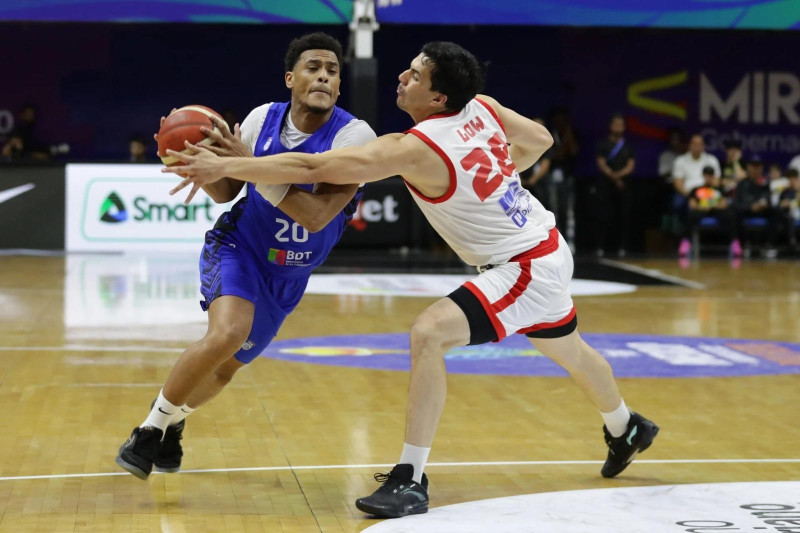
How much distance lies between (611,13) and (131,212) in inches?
283

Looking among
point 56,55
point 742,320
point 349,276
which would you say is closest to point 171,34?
point 56,55

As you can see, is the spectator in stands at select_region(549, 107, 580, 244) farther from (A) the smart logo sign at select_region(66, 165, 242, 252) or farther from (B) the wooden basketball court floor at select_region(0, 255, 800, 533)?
(B) the wooden basketball court floor at select_region(0, 255, 800, 533)

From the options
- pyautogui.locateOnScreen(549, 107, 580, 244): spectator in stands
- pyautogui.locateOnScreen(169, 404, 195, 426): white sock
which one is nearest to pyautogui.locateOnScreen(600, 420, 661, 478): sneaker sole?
→ pyautogui.locateOnScreen(169, 404, 195, 426): white sock

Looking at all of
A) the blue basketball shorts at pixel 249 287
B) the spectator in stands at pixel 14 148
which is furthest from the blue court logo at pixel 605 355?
the spectator in stands at pixel 14 148

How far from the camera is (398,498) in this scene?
4.85m

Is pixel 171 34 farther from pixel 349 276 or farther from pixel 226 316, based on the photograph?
pixel 226 316

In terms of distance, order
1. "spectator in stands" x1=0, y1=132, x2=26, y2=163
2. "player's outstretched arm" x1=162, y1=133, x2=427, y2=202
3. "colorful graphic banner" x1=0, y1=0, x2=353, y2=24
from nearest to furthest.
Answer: "player's outstretched arm" x1=162, y1=133, x2=427, y2=202 → "colorful graphic banner" x1=0, y1=0, x2=353, y2=24 → "spectator in stands" x1=0, y1=132, x2=26, y2=163

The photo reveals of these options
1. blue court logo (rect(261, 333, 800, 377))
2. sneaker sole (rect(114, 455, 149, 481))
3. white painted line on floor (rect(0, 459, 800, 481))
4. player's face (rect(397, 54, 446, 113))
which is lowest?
white painted line on floor (rect(0, 459, 800, 481))

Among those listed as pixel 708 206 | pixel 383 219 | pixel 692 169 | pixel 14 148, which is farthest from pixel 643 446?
pixel 14 148

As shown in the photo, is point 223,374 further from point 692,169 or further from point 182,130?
point 692,169

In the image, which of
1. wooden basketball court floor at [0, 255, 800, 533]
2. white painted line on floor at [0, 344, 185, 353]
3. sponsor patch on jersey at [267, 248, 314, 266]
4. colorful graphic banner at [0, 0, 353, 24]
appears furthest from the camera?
colorful graphic banner at [0, 0, 353, 24]

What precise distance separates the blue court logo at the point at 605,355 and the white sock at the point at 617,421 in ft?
8.92

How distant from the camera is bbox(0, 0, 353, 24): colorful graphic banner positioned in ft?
58.3

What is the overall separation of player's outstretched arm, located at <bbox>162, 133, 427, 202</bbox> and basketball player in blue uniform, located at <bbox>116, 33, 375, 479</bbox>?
359 millimetres
